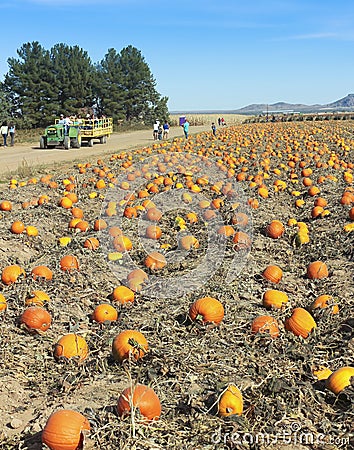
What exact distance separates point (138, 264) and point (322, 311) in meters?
2.91

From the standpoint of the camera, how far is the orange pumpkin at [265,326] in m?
4.89

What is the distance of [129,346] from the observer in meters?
4.52

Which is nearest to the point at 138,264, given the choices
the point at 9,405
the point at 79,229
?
the point at 79,229

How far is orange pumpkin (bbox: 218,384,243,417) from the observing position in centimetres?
363

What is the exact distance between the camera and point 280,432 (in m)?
3.52

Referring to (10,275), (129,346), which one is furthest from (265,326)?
(10,275)

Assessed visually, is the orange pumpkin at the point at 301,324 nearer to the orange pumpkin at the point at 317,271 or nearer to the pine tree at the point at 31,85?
the orange pumpkin at the point at 317,271

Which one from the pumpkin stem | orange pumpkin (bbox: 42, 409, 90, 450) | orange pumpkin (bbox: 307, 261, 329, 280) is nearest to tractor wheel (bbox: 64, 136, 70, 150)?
orange pumpkin (bbox: 307, 261, 329, 280)

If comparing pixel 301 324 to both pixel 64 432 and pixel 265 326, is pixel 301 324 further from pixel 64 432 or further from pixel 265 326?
pixel 64 432

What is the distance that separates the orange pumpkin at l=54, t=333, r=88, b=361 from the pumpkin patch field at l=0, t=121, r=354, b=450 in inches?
0.5

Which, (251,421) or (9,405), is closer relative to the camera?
(251,421)

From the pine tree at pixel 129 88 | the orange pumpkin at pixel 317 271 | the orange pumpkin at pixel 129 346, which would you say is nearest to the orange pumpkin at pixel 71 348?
→ the orange pumpkin at pixel 129 346

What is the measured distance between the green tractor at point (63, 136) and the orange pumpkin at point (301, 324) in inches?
929

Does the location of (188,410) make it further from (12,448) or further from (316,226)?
(316,226)
